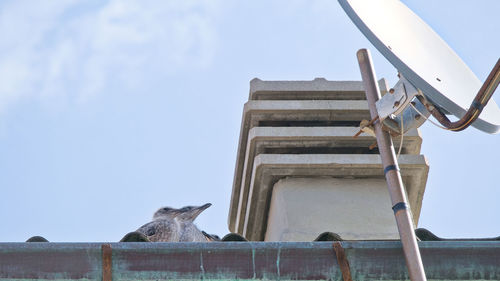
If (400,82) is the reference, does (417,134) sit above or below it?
above

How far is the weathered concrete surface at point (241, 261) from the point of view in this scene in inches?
202

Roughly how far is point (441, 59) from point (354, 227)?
1919 millimetres

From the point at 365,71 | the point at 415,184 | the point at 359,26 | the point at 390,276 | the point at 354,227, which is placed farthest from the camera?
the point at 415,184

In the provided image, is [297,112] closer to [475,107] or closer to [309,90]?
[309,90]

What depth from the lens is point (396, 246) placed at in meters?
5.29

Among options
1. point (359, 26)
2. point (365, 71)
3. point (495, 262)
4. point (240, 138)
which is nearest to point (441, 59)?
point (365, 71)

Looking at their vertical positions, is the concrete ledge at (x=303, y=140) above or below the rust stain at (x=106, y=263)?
above

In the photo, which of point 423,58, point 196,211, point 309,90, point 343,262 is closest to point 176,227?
point 196,211

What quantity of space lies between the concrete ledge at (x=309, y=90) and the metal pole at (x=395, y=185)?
2571mm

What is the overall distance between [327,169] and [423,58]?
2.50 metres

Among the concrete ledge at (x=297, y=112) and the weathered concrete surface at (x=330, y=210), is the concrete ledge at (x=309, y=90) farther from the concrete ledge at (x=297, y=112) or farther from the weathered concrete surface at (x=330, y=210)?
the weathered concrete surface at (x=330, y=210)

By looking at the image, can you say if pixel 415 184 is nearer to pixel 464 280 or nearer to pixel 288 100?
pixel 288 100

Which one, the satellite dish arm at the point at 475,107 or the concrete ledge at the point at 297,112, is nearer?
the satellite dish arm at the point at 475,107

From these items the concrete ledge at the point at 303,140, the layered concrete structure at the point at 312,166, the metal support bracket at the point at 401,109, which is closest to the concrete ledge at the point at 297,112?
the layered concrete structure at the point at 312,166
